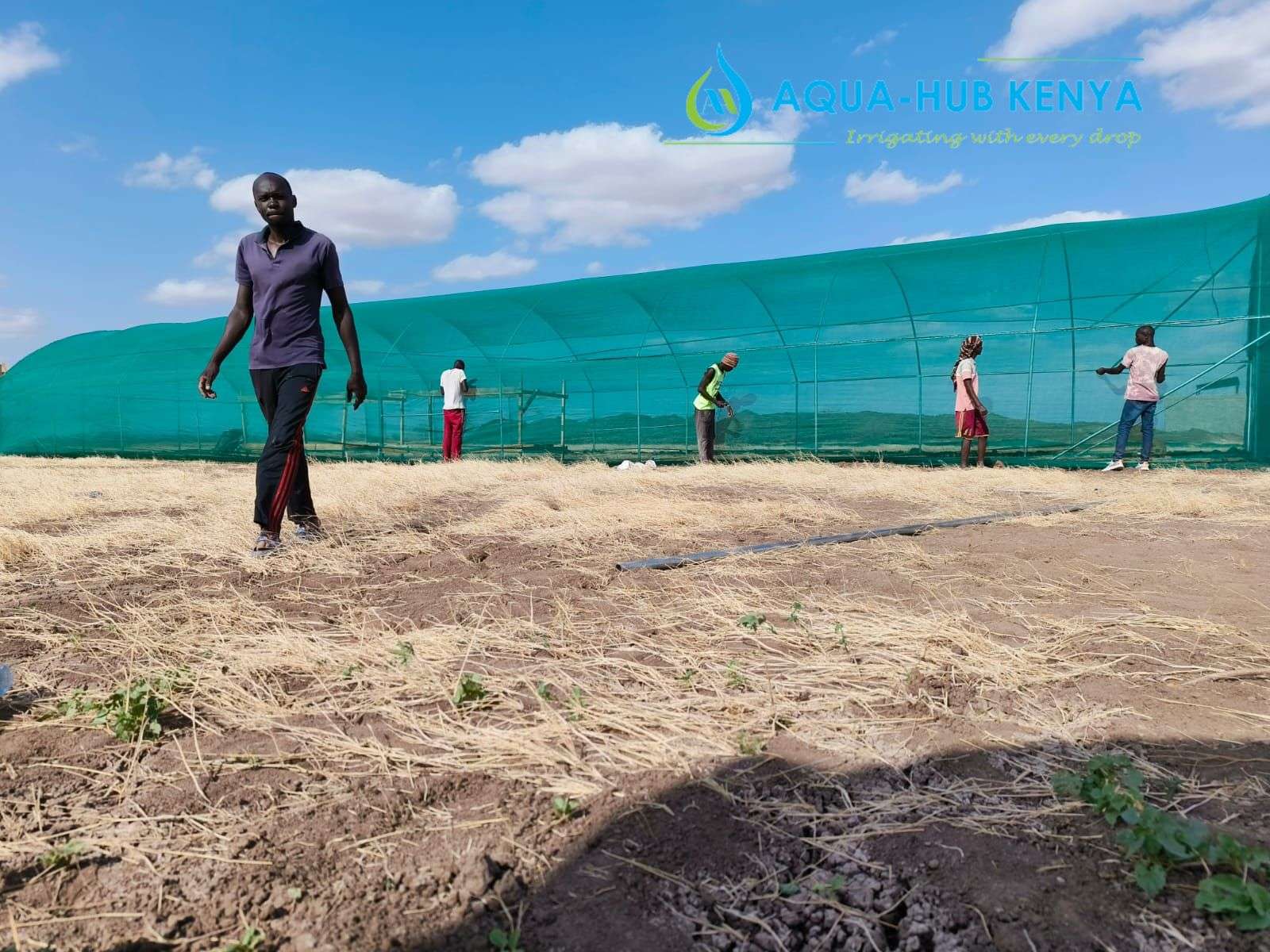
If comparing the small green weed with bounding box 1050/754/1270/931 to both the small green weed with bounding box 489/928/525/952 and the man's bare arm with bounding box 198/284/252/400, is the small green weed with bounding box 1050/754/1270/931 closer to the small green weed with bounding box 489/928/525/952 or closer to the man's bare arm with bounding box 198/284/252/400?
the small green weed with bounding box 489/928/525/952

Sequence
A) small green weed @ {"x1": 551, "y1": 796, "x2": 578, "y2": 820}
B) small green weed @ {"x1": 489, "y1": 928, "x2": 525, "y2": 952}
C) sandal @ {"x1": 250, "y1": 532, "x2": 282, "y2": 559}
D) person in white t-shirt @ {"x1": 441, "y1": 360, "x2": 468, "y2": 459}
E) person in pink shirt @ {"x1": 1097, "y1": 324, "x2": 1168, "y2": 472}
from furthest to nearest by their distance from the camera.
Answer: person in white t-shirt @ {"x1": 441, "y1": 360, "x2": 468, "y2": 459}
person in pink shirt @ {"x1": 1097, "y1": 324, "x2": 1168, "y2": 472}
sandal @ {"x1": 250, "y1": 532, "x2": 282, "y2": 559}
small green weed @ {"x1": 551, "y1": 796, "x2": 578, "y2": 820}
small green weed @ {"x1": 489, "y1": 928, "x2": 525, "y2": 952}

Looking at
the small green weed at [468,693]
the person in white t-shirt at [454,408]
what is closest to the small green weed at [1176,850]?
the small green weed at [468,693]

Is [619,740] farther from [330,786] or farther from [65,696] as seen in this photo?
[65,696]

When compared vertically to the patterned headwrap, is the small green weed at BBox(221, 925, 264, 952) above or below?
below

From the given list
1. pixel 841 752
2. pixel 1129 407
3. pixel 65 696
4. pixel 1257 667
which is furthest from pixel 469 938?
pixel 1129 407

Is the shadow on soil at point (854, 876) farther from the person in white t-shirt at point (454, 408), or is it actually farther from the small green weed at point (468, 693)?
the person in white t-shirt at point (454, 408)

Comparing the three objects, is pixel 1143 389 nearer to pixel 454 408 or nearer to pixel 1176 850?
pixel 454 408

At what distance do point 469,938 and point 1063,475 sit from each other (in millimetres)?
8719

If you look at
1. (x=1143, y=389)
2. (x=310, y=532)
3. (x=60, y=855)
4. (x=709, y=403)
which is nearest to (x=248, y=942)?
(x=60, y=855)

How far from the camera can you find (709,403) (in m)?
10.7

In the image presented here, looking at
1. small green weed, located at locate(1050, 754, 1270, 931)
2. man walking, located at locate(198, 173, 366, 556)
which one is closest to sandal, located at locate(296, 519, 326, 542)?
man walking, located at locate(198, 173, 366, 556)

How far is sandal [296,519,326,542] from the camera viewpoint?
4242 millimetres

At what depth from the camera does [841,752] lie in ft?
5.57

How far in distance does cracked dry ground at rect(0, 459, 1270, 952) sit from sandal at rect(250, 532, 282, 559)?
14 cm
